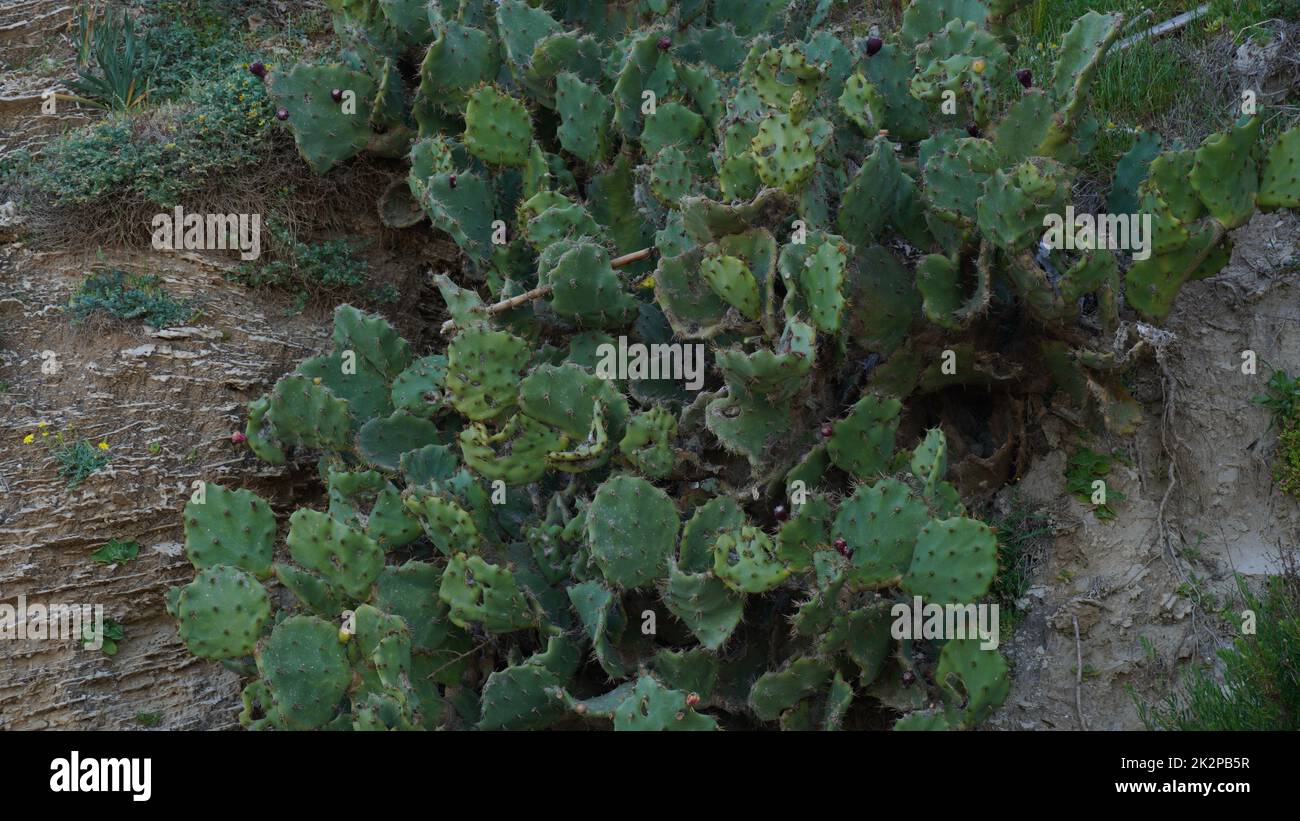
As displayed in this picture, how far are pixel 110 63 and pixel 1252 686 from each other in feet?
19.6

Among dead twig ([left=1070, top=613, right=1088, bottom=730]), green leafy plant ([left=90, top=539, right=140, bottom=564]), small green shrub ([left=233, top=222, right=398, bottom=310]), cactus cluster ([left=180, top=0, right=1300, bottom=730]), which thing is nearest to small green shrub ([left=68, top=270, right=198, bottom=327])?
small green shrub ([left=233, top=222, right=398, bottom=310])

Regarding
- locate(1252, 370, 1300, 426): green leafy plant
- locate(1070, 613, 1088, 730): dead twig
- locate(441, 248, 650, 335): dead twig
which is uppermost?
locate(441, 248, 650, 335): dead twig

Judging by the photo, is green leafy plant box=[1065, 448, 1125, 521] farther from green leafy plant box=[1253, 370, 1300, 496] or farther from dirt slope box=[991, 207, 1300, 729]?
Result: green leafy plant box=[1253, 370, 1300, 496]

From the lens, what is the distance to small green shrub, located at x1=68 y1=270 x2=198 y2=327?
570 cm

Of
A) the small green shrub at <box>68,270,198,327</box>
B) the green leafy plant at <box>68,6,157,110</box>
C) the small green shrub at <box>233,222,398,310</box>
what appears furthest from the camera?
the green leafy plant at <box>68,6,157,110</box>

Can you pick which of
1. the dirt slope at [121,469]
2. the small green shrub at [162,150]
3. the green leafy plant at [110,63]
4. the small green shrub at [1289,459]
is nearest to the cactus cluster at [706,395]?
the dirt slope at [121,469]

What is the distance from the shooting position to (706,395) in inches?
189

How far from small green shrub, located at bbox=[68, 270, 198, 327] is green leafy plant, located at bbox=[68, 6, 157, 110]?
1161mm

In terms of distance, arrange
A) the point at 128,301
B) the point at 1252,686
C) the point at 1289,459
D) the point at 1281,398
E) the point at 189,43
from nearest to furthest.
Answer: the point at 1252,686
the point at 1289,459
the point at 1281,398
the point at 128,301
the point at 189,43

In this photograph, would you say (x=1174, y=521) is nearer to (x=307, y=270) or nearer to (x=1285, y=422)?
(x=1285, y=422)

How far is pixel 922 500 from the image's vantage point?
13.8 ft

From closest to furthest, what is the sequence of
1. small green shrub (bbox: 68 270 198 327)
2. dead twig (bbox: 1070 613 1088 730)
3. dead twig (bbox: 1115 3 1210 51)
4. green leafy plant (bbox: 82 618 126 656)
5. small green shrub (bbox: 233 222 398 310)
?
1. dead twig (bbox: 1070 613 1088 730)
2. green leafy plant (bbox: 82 618 126 656)
3. small green shrub (bbox: 68 270 198 327)
4. small green shrub (bbox: 233 222 398 310)
5. dead twig (bbox: 1115 3 1210 51)

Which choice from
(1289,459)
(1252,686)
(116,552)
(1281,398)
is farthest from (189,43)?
(1252,686)
